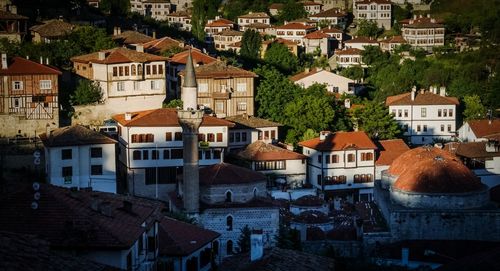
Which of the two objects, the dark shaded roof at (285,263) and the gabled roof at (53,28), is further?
the gabled roof at (53,28)

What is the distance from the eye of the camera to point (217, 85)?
56.2 m

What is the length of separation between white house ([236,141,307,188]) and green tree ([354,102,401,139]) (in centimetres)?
872

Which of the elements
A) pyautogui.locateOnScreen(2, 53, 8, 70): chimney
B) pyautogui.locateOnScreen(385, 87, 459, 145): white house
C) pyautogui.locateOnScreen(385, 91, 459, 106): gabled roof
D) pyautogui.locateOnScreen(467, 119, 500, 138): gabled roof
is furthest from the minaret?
pyautogui.locateOnScreen(385, 91, 459, 106): gabled roof

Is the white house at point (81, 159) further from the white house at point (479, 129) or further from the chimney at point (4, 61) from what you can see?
the white house at point (479, 129)

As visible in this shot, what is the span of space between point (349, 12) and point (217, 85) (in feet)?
208

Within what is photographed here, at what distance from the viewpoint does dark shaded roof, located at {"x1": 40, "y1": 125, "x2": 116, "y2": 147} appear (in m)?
46.0

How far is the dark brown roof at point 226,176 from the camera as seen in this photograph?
144ft

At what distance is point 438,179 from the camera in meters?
46.2

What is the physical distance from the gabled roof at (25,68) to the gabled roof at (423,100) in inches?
977

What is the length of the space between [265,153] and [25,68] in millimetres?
12003

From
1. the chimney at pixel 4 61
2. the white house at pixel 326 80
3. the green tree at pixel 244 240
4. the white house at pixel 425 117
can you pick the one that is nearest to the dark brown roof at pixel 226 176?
the green tree at pixel 244 240

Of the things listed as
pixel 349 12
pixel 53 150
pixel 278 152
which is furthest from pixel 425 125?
pixel 349 12

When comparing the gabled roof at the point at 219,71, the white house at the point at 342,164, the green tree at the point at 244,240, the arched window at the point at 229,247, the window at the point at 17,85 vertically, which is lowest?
the arched window at the point at 229,247

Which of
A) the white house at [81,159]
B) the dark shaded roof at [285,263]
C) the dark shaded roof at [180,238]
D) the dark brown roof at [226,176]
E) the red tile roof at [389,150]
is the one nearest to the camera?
the dark shaded roof at [285,263]
